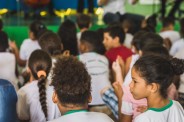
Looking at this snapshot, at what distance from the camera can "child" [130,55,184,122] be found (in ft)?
6.38

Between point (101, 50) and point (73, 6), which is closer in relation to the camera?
point (101, 50)

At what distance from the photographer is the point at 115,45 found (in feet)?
14.0

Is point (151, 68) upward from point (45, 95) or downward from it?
upward

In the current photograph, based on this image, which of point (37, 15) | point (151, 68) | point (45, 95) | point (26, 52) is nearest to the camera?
point (151, 68)

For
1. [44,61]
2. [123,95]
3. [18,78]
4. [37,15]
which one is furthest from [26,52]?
[37,15]

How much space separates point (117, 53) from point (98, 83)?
0.69m

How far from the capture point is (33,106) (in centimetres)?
252

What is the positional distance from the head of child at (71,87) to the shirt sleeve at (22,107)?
74 cm

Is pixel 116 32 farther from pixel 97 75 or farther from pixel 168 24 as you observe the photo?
pixel 168 24

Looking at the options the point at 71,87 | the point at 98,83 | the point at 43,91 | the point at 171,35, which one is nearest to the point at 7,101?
the point at 43,91

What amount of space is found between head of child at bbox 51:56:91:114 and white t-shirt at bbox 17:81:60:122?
0.64 m

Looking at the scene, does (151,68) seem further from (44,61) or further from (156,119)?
(44,61)

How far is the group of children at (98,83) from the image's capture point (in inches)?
70.2

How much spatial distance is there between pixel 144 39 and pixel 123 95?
3.74ft
